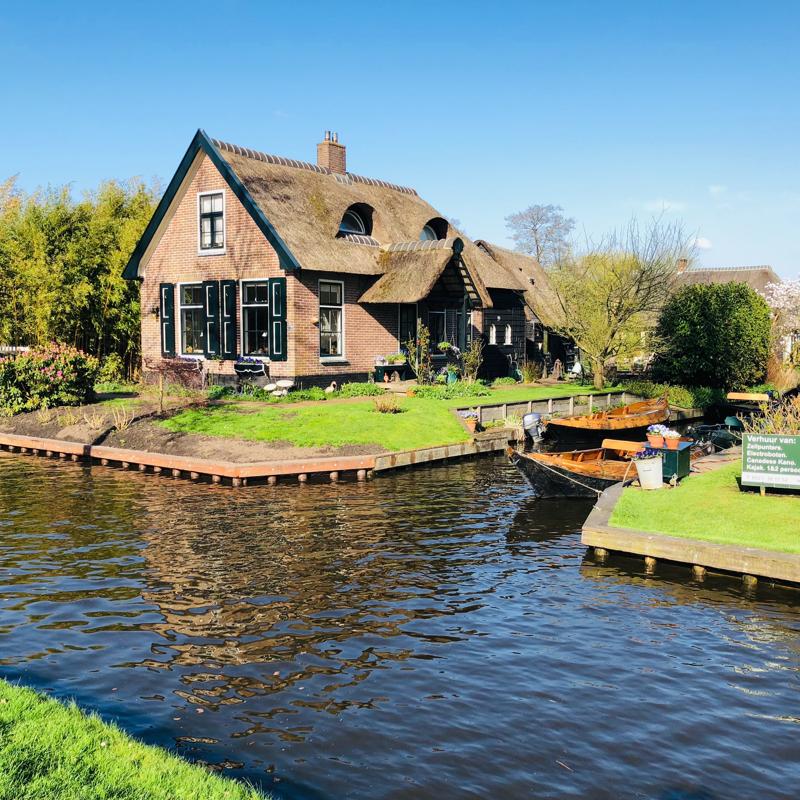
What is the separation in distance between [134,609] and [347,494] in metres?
7.60

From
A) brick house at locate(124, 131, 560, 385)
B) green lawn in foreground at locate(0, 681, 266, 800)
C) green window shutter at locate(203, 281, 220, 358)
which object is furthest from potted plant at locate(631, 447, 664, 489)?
green window shutter at locate(203, 281, 220, 358)

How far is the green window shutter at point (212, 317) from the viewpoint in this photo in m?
28.5

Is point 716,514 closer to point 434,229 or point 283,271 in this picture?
point 283,271

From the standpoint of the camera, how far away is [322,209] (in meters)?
29.4

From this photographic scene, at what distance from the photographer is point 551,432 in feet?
80.3

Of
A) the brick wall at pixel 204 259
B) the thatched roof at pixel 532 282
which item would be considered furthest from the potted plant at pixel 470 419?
the thatched roof at pixel 532 282

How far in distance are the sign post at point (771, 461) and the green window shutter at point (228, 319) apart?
1838cm

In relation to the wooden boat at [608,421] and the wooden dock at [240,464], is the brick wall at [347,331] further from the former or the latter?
the wooden boat at [608,421]

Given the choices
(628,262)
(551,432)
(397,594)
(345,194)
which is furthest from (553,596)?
(628,262)

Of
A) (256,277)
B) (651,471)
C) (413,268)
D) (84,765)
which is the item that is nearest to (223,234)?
(256,277)

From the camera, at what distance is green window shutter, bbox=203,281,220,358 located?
28500mm

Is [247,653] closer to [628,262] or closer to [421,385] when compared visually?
[421,385]

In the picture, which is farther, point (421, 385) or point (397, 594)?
point (421, 385)

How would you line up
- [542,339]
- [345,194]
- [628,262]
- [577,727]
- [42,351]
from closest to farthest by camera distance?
[577,727] → [42,351] → [345,194] → [628,262] → [542,339]
